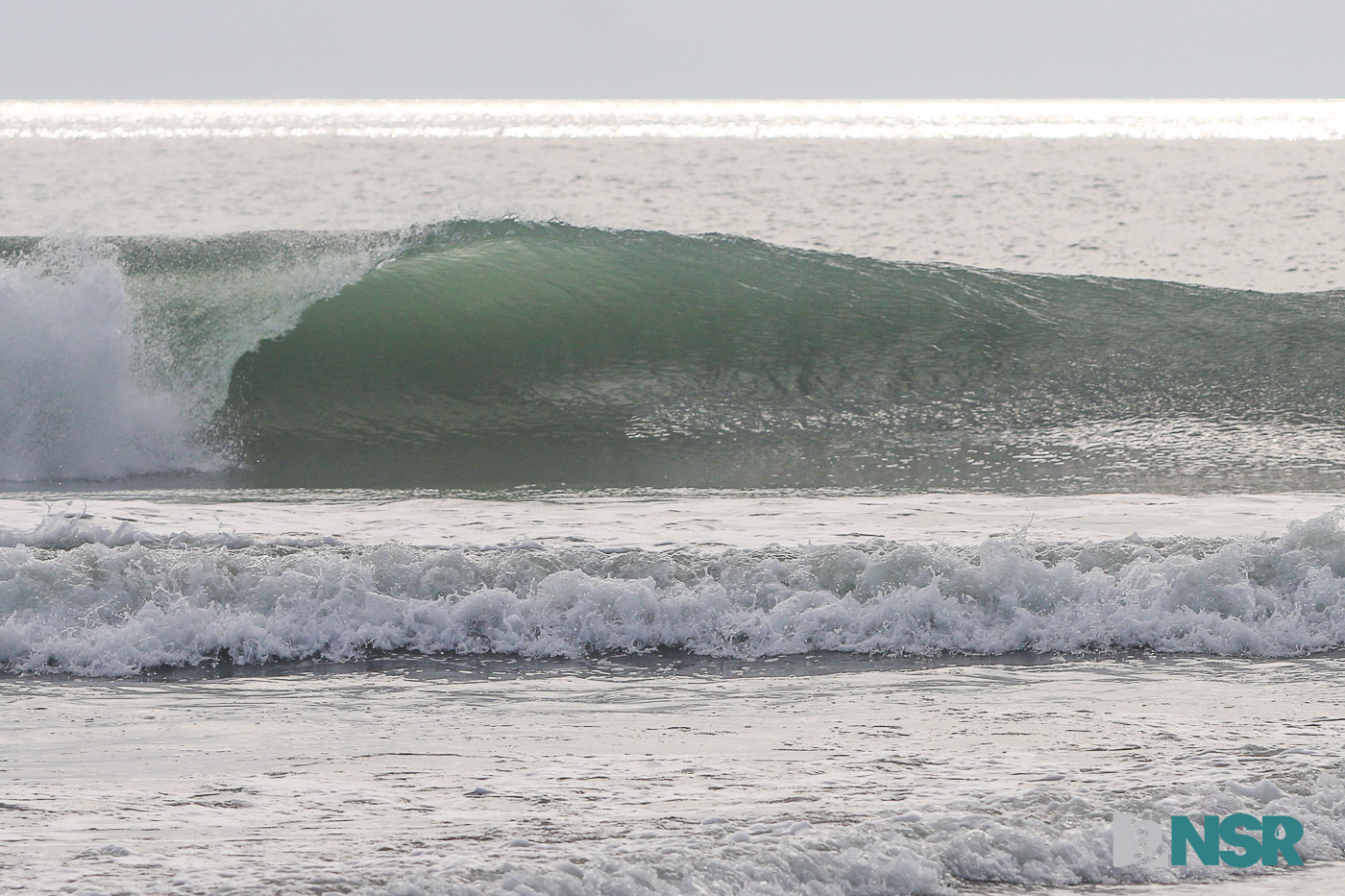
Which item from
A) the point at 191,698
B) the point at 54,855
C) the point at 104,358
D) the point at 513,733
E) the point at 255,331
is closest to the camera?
the point at 54,855

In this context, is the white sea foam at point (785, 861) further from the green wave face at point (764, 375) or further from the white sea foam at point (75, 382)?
the white sea foam at point (75, 382)

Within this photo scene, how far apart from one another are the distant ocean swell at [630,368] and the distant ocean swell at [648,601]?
2150 millimetres

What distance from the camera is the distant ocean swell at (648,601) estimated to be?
5059 millimetres

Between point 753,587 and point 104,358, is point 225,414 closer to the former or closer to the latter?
point 104,358

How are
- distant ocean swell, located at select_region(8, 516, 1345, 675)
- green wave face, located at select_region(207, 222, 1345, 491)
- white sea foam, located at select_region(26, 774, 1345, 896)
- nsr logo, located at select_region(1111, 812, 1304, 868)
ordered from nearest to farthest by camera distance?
white sea foam, located at select_region(26, 774, 1345, 896) → nsr logo, located at select_region(1111, 812, 1304, 868) → distant ocean swell, located at select_region(8, 516, 1345, 675) → green wave face, located at select_region(207, 222, 1345, 491)

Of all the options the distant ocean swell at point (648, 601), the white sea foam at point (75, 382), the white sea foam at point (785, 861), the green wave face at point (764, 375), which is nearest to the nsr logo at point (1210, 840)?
the white sea foam at point (785, 861)

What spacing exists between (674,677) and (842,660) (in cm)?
65

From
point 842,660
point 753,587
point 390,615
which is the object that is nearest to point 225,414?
point 390,615

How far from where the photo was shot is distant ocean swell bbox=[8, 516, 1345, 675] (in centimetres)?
506

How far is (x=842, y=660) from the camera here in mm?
4957

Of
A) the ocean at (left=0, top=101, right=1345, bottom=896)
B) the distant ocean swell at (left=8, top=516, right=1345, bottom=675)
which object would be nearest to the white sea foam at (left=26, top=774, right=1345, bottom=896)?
the ocean at (left=0, top=101, right=1345, bottom=896)

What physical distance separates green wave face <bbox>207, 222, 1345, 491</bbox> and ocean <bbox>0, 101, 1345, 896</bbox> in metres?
0.05

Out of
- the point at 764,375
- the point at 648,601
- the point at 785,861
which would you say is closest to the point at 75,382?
the point at 764,375

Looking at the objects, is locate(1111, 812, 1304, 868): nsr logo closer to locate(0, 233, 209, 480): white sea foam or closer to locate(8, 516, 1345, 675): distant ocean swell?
locate(8, 516, 1345, 675): distant ocean swell
